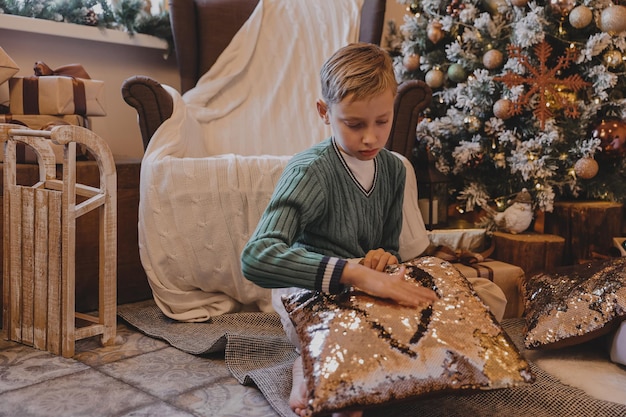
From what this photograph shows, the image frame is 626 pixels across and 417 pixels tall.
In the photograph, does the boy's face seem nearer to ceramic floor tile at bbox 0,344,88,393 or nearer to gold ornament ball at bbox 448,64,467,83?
ceramic floor tile at bbox 0,344,88,393

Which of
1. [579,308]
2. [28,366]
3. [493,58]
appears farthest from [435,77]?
[28,366]

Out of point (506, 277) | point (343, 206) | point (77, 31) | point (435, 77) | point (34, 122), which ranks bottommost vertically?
point (506, 277)

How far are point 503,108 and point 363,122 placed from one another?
1081 millimetres

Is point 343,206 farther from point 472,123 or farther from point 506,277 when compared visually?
point 472,123

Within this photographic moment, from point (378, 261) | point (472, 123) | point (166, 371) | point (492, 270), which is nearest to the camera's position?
point (378, 261)

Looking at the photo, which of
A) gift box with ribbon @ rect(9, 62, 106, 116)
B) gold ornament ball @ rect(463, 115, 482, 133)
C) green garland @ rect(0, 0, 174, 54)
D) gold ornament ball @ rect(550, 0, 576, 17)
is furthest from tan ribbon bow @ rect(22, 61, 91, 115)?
gold ornament ball @ rect(550, 0, 576, 17)

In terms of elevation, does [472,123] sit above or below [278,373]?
above

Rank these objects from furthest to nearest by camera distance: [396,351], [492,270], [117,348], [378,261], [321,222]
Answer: [492,270] < [117,348] < [321,222] < [378,261] < [396,351]

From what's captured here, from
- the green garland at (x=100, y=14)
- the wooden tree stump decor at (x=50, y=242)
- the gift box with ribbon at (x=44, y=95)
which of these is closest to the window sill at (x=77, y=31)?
the green garland at (x=100, y=14)

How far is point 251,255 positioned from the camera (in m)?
1.12

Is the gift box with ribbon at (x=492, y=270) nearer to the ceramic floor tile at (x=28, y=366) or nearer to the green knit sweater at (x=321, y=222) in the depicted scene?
the green knit sweater at (x=321, y=222)

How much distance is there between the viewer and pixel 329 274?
1.09m

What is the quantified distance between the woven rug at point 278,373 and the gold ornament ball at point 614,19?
942 millimetres

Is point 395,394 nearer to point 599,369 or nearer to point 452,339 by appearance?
point 452,339
